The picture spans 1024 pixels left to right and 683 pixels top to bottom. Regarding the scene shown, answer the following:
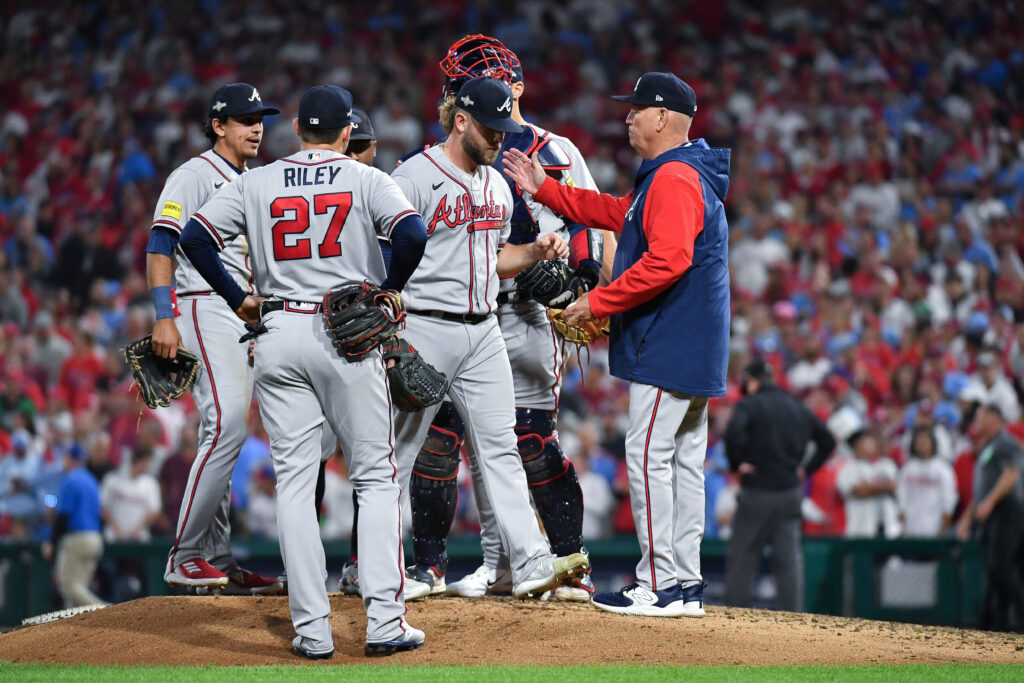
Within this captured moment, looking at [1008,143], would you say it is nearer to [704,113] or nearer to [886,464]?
[704,113]

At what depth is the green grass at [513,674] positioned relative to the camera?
4332 millimetres

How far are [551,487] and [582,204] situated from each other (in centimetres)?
130

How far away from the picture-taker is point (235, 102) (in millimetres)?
5785

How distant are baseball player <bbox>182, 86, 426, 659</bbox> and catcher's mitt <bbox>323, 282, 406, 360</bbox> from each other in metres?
0.07

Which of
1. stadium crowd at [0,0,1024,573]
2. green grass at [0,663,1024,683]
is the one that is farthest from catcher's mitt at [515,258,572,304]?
stadium crowd at [0,0,1024,573]

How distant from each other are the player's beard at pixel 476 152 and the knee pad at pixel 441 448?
113 cm

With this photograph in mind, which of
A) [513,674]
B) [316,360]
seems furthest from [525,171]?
[513,674]

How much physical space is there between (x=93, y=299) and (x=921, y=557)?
9534mm

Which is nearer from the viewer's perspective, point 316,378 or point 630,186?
point 316,378

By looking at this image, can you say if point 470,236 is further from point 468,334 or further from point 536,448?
point 536,448

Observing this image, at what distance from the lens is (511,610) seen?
5.30 metres

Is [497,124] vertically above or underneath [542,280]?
above

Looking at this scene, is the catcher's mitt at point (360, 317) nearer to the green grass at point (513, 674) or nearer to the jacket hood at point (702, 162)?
the green grass at point (513, 674)

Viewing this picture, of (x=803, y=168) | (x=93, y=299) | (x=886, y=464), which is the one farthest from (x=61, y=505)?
(x=803, y=168)
